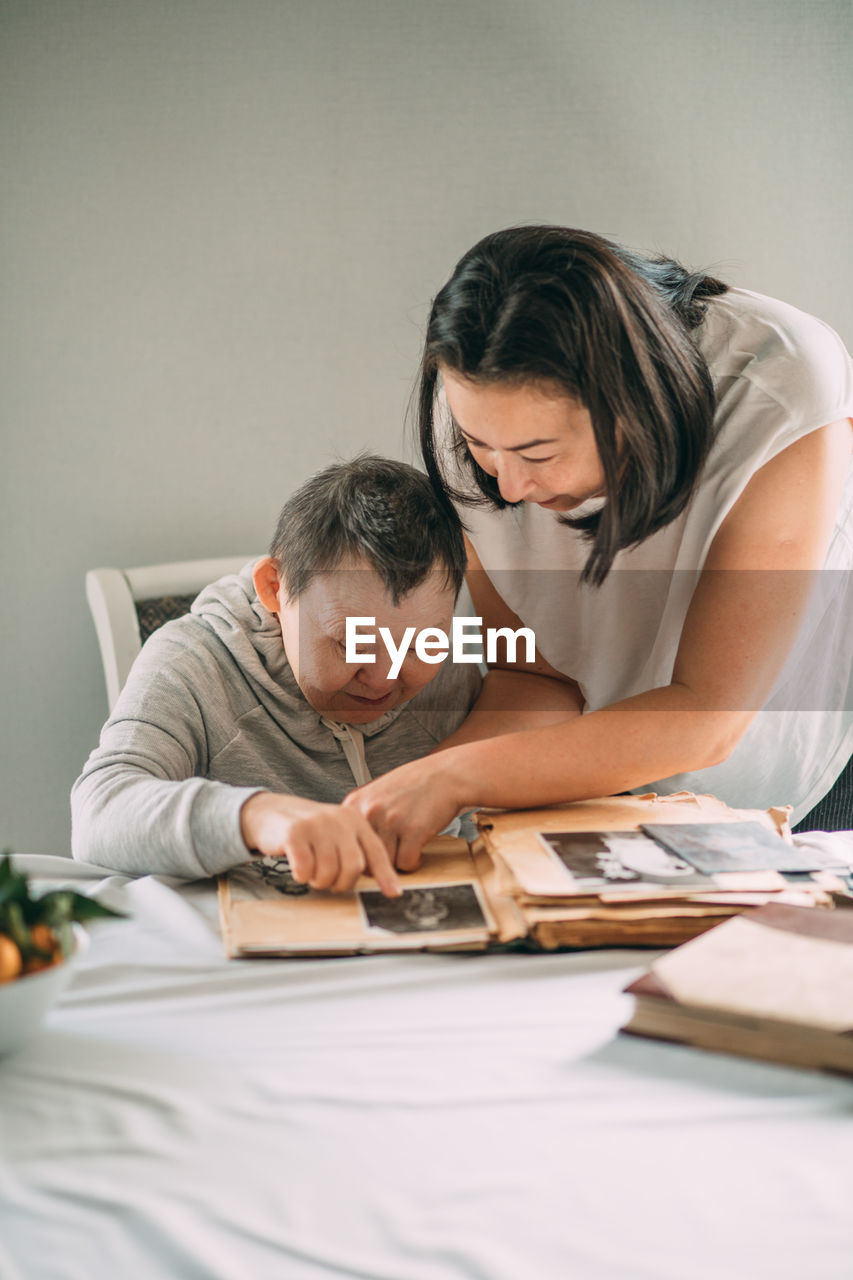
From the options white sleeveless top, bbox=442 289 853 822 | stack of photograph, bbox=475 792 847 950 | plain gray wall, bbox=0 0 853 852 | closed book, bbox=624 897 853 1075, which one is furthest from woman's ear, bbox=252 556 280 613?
plain gray wall, bbox=0 0 853 852

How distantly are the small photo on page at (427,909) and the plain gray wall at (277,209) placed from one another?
1.34m

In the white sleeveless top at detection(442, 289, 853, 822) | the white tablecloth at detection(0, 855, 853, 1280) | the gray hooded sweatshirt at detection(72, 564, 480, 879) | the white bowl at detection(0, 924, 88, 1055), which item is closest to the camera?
the white tablecloth at detection(0, 855, 853, 1280)

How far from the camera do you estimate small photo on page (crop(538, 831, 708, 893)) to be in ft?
2.55

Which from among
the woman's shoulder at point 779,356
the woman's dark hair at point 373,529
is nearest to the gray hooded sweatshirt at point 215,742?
the woman's dark hair at point 373,529

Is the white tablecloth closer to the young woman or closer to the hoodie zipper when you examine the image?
the young woman

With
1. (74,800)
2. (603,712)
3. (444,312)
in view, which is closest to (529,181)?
(444,312)

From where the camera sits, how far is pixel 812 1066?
23.1 inches

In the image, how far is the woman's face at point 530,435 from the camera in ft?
3.11

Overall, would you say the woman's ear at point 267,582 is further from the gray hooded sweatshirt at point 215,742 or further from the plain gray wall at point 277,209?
the plain gray wall at point 277,209

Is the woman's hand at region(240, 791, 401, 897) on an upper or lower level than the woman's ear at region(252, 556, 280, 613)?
lower

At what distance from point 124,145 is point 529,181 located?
0.76m

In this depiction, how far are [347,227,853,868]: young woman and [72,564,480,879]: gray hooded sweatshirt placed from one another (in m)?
0.11

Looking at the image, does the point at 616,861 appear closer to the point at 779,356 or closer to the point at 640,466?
the point at 640,466

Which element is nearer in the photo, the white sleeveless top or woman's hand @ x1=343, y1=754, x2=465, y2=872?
woman's hand @ x1=343, y1=754, x2=465, y2=872
